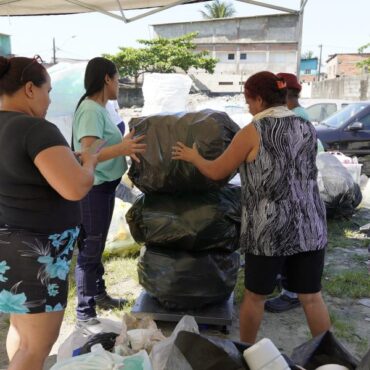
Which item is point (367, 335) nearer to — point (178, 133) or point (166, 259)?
point (166, 259)

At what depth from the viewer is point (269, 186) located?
1.99 m

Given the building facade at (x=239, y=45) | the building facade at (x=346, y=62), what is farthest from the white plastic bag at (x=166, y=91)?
the building facade at (x=346, y=62)

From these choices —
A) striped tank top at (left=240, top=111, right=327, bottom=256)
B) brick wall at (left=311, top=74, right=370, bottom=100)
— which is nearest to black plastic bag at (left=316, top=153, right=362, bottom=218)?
striped tank top at (left=240, top=111, right=327, bottom=256)

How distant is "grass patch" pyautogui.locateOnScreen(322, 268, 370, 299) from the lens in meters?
3.28

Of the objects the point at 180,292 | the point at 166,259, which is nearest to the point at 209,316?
the point at 180,292

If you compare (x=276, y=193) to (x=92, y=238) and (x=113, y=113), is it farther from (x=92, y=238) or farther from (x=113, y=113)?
(x=113, y=113)

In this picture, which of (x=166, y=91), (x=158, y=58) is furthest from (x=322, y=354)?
(x=158, y=58)

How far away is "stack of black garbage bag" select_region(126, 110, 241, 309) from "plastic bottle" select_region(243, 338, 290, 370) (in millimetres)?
1171

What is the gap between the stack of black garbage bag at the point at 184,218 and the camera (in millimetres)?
2475

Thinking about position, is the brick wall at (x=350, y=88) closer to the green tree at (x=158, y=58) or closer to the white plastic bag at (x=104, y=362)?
the green tree at (x=158, y=58)

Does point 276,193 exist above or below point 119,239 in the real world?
above

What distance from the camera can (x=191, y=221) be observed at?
8.21 ft

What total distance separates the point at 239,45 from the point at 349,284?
1015 inches

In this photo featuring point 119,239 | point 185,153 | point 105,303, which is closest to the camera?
point 185,153
